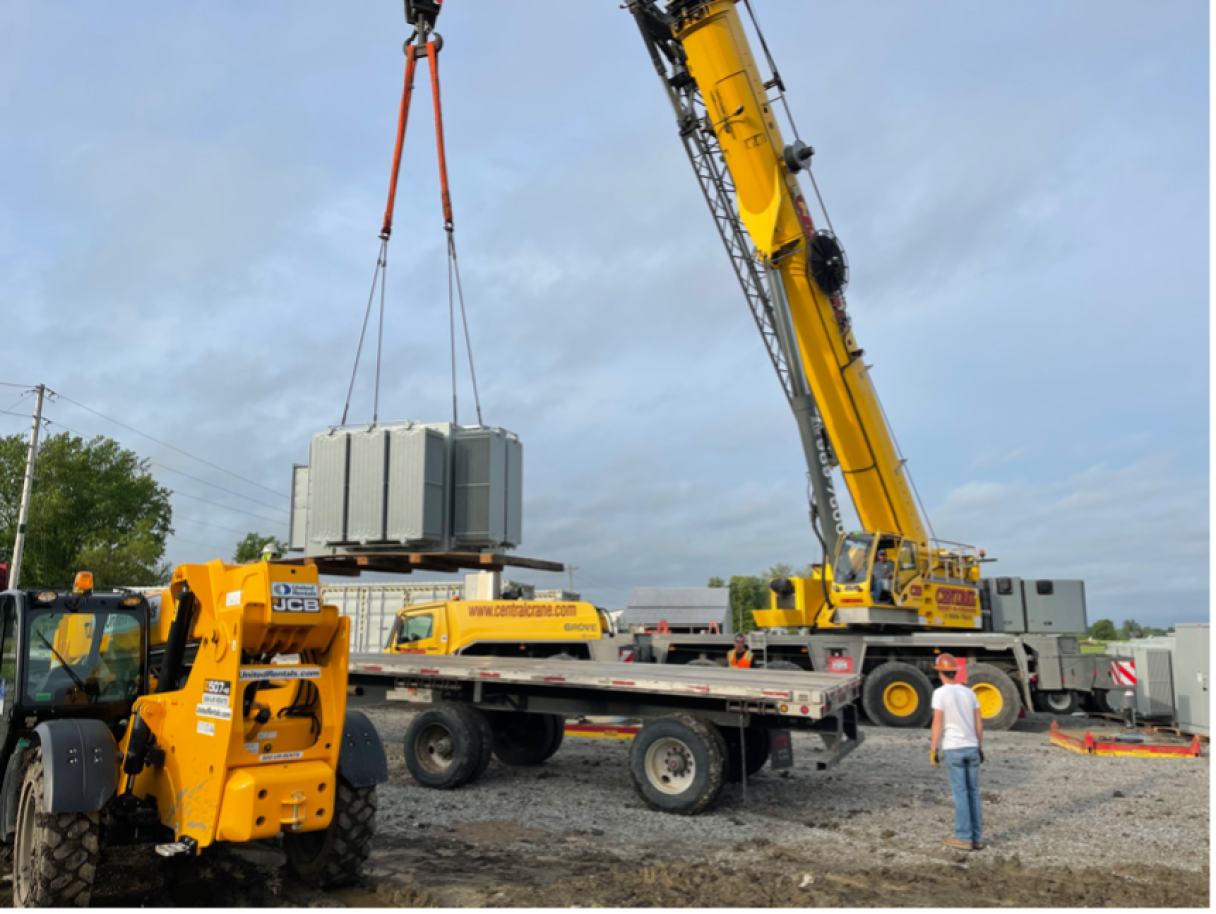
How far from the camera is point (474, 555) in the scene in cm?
1062

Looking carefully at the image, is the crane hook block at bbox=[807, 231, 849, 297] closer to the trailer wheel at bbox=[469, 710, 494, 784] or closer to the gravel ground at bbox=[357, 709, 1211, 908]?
the gravel ground at bbox=[357, 709, 1211, 908]

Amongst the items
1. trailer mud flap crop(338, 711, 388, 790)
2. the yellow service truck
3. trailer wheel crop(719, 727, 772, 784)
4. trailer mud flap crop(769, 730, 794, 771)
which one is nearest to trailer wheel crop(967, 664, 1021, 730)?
the yellow service truck

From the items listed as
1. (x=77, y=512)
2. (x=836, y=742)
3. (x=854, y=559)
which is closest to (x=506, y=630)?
(x=854, y=559)

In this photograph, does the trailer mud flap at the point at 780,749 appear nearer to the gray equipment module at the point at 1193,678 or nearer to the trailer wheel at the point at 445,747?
the trailer wheel at the point at 445,747

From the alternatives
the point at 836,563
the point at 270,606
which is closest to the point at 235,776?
the point at 270,606

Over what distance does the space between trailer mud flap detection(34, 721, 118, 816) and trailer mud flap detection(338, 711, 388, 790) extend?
4.52 ft

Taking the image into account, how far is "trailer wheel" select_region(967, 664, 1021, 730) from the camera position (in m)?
15.1

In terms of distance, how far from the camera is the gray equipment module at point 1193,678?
14.8 meters

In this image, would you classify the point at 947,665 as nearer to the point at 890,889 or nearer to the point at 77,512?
the point at 890,889

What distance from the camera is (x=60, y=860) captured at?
514 centimetres

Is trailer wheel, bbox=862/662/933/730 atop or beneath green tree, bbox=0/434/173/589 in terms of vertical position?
beneath

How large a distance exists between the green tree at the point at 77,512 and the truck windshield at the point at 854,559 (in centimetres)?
3234

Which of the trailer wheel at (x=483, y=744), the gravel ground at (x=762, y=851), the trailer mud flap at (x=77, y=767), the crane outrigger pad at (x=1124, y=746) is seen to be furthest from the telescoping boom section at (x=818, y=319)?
the trailer mud flap at (x=77, y=767)

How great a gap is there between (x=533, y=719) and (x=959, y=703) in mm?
5646
